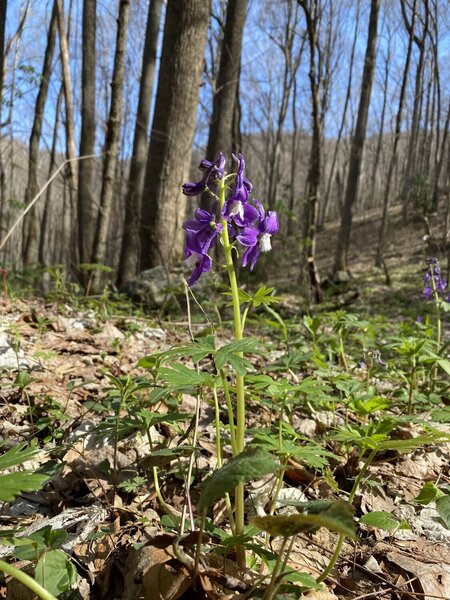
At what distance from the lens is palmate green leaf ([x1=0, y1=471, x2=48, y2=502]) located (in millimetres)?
914

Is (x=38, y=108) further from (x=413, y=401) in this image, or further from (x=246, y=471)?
(x=246, y=471)

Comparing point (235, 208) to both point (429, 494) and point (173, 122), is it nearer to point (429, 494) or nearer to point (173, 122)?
point (429, 494)

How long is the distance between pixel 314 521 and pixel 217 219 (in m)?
0.95

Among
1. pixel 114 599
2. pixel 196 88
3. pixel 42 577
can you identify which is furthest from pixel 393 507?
pixel 196 88

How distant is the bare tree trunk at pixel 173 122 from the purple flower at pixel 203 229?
482 cm

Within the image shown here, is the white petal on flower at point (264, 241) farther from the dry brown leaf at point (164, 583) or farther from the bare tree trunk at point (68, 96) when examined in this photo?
the bare tree trunk at point (68, 96)

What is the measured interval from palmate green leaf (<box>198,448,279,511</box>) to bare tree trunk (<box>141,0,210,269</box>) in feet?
17.8

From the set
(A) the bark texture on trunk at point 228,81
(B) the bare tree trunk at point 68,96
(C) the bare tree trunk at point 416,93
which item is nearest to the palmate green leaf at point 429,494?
(B) the bare tree trunk at point 68,96

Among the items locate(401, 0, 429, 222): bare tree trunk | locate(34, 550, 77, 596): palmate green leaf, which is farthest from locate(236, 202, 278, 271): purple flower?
locate(401, 0, 429, 222): bare tree trunk

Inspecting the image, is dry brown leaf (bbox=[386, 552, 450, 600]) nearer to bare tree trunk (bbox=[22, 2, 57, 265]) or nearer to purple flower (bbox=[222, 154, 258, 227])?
purple flower (bbox=[222, 154, 258, 227])

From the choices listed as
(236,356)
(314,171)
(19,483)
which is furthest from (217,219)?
(314,171)

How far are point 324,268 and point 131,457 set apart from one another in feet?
51.0

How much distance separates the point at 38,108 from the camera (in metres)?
12.7

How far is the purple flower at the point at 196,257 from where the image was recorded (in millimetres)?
1513
